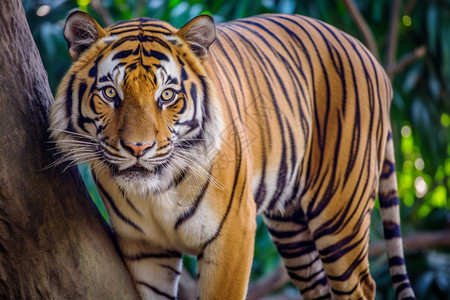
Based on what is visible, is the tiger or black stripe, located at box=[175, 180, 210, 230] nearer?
the tiger

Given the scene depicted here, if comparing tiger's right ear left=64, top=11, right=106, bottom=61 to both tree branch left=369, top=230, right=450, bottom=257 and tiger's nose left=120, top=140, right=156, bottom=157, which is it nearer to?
tiger's nose left=120, top=140, right=156, bottom=157

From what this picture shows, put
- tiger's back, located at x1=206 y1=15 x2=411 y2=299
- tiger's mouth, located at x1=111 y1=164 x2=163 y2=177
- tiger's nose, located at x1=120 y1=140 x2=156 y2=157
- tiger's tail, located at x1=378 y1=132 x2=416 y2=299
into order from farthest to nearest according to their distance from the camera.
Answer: tiger's tail, located at x1=378 y1=132 x2=416 y2=299 < tiger's back, located at x1=206 y1=15 x2=411 y2=299 < tiger's mouth, located at x1=111 y1=164 x2=163 y2=177 < tiger's nose, located at x1=120 y1=140 x2=156 y2=157

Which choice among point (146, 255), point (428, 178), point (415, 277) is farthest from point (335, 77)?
point (428, 178)

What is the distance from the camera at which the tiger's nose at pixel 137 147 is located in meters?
1.39

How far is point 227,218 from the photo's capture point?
1.69m

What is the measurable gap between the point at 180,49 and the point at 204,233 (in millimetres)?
539

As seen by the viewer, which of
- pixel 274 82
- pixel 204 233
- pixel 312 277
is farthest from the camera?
pixel 312 277

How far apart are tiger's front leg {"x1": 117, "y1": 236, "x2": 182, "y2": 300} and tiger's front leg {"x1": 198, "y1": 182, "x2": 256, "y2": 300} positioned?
199mm

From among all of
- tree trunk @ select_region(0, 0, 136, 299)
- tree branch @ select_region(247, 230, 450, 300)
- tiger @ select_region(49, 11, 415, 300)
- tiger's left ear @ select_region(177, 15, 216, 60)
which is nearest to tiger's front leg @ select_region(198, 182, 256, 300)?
tiger @ select_region(49, 11, 415, 300)

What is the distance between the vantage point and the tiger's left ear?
61.4 inches

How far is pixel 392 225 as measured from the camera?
90.7 inches

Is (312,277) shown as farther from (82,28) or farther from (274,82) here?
(82,28)

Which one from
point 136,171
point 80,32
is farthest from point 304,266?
point 80,32

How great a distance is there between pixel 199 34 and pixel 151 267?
0.80m
